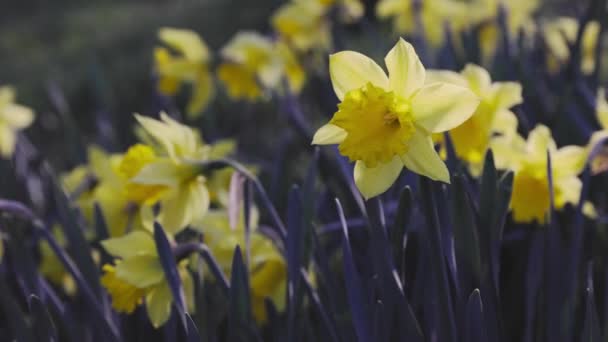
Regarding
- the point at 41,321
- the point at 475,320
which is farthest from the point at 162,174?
the point at 475,320

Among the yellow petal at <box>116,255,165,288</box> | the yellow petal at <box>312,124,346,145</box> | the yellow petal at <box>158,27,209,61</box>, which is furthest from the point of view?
the yellow petal at <box>158,27,209,61</box>

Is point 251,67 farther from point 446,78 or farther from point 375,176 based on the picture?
point 375,176

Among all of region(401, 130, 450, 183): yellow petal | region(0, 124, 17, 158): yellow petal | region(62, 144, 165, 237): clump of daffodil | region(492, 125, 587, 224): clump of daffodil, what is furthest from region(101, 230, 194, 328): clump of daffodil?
region(0, 124, 17, 158): yellow petal

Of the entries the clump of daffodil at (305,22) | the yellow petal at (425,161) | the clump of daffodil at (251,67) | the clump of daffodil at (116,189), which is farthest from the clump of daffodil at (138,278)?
the clump of daffodil at (305,22)

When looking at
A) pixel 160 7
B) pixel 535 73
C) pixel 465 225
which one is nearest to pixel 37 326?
pixel 465 225

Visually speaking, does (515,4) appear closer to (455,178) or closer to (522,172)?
(522,172)

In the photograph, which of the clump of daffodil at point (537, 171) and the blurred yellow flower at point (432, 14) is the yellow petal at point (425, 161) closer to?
the clump of daffodil at point (537, 171)

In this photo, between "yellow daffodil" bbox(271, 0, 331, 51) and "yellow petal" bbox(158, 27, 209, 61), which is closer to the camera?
"yellow petal" bbox(158, 27, 209, 61)

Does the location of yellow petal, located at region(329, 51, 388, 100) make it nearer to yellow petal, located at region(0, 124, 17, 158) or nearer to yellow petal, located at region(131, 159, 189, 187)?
yellow petal, located at region(131, 159, 189, 187)
